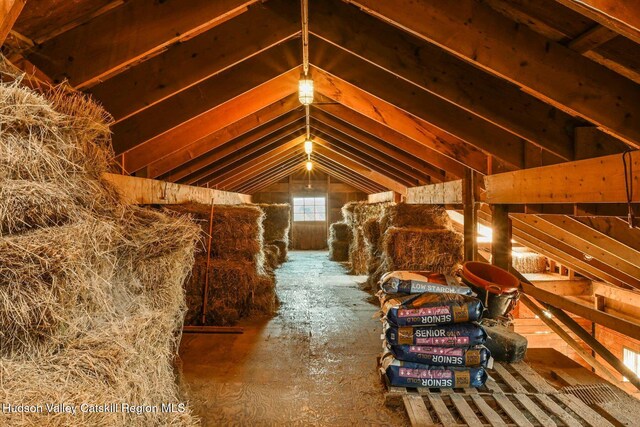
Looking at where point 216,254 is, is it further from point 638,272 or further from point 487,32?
point 638,272

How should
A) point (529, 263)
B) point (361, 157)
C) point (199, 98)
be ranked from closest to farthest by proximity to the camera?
point (199, 98)
point (361, 157)
point (529, 263)

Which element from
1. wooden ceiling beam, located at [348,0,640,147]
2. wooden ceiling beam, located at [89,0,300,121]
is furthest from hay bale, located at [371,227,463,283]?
wooden ceiling beam, located at [89,0,300,121]

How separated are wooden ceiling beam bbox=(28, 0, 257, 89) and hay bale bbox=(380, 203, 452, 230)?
4263 mm

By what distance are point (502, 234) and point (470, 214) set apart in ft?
2.52

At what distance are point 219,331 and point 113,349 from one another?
117 inches

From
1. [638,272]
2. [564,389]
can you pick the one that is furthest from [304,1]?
[638,272]

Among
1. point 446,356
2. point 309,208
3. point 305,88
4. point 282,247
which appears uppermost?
point 305,88

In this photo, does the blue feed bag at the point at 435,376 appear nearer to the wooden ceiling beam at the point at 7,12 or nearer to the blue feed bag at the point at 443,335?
the blue feed bag at the point at 443,335

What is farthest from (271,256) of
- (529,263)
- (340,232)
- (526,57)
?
(526,57)

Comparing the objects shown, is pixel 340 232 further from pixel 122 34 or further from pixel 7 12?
pixel 7 12

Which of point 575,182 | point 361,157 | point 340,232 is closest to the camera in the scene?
point 575,182

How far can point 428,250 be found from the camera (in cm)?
516

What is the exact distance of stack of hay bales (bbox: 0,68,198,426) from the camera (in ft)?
4.26

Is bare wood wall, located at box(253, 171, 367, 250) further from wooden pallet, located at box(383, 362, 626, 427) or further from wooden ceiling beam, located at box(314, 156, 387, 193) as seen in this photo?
wooden pallet, located at box(383, 362, 626, 427)
